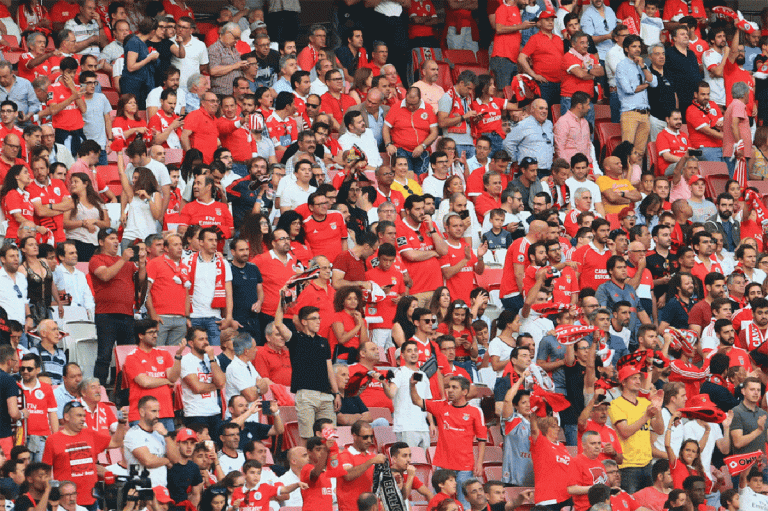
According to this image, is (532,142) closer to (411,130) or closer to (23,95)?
(411,130)

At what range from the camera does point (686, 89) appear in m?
17.6

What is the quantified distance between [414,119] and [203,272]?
13.8 feet

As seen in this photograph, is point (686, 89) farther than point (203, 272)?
Yes

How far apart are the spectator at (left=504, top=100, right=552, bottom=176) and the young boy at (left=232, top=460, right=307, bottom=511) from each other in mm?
6445

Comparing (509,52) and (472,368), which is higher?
(509,52)

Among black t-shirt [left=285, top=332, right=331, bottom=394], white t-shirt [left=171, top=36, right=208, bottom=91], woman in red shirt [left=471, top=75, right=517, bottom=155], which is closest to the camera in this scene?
black t-shirt [left=285, top=332, right=331, bottom=394]

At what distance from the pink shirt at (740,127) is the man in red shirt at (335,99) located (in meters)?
4.35

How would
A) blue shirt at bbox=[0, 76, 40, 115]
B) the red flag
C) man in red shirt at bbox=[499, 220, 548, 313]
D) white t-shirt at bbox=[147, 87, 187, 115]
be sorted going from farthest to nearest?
white t-shirt at bbox=[147, 87, 187, 115]
blue shirt at bbox=[0, 76, 40, 115]
man in red shirt at bbox=[499, 220, 548, 313]
the red flag

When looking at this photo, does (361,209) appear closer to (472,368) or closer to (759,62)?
(472,368)

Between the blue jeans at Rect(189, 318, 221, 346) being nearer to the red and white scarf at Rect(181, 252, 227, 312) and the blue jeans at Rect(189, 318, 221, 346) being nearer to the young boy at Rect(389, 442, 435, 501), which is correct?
the red and white scarf at Rect(181, 252, 227, 312)

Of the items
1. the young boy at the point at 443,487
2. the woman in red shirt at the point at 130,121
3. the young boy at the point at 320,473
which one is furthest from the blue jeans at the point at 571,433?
the woman in red shirt at the point at 130,121

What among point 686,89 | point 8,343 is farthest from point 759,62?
point 8,343

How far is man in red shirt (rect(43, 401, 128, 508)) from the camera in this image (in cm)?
1060

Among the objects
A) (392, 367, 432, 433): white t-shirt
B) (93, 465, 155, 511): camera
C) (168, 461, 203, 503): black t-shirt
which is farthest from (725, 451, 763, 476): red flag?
(93, 465, 155, 511): camera
